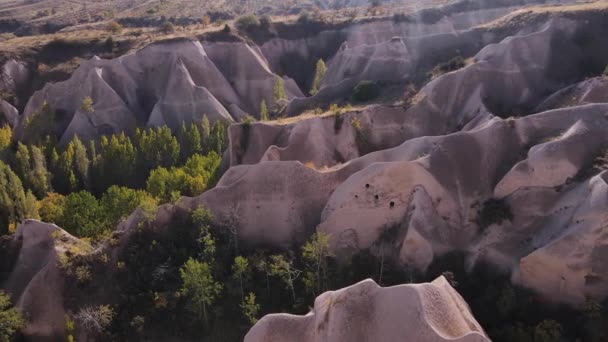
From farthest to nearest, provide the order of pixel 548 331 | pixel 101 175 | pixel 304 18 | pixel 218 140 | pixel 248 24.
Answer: pixel 304 18 → pixel 248 24 → pixel 218 140 → pixel 101 175 → pixel 548 331

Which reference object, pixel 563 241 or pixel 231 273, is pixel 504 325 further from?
pixel 231 273

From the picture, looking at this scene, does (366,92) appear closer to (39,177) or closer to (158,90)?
(39,177)

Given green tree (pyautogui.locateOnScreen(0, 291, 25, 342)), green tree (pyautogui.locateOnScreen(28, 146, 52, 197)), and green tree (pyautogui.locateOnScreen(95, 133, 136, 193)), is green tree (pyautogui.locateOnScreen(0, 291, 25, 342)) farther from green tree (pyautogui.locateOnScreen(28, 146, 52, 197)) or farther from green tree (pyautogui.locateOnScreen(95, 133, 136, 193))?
green tree (pyautogui.locateOnScreen(95, 133, 136, 193))

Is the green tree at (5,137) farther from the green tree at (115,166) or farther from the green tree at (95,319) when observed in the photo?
the green tree at (95,319)

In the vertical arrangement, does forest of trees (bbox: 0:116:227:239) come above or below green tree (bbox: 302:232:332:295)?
below

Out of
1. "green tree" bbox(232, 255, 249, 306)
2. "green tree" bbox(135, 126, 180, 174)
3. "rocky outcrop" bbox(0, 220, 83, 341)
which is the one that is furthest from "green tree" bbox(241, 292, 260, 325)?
"green tree" bbox(135, 126, 180, 174)

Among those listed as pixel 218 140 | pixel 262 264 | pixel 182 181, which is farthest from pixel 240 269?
pixel 218 140
